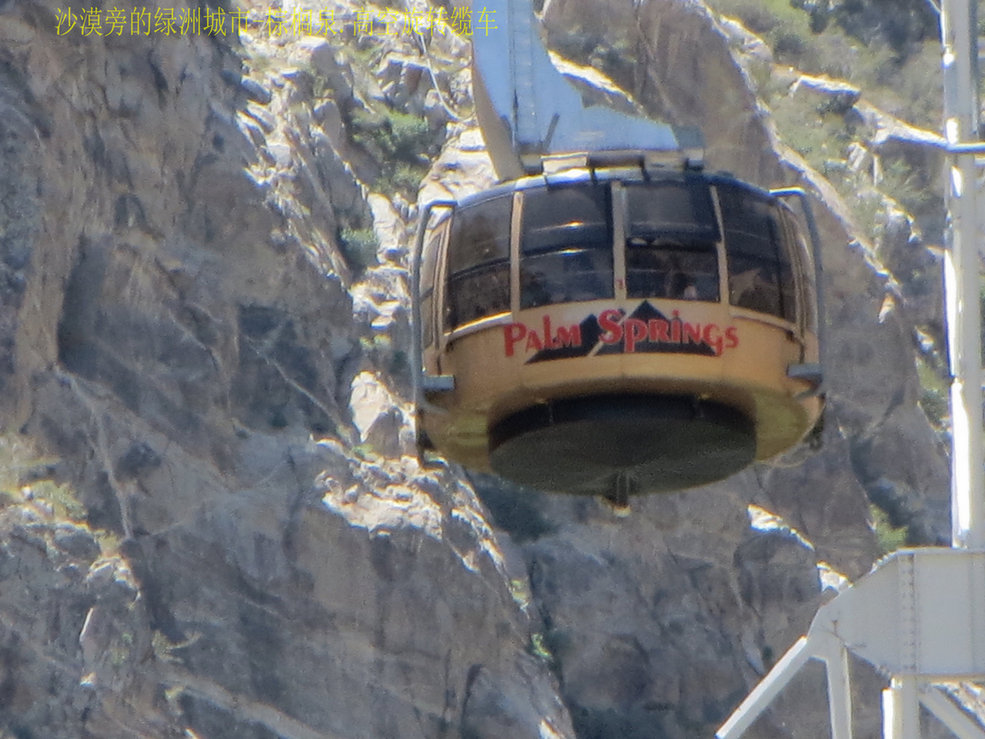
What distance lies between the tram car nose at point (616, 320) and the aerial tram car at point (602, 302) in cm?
1

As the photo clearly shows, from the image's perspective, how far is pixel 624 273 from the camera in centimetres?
1114

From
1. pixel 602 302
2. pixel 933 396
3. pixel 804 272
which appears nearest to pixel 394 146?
pixel 933 396

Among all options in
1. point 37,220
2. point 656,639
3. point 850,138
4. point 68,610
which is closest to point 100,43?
point 37,220

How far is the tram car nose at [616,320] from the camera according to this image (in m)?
11.2

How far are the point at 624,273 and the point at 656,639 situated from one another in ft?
60.6

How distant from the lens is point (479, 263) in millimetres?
11477

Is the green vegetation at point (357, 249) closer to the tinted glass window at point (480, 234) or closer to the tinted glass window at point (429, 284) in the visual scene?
the tinted glass window at point (429, 284)

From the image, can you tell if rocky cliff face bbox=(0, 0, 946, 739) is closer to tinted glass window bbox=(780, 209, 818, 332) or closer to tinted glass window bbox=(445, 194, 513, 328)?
tinted glass window bbox=(445, 194, 513, 328)

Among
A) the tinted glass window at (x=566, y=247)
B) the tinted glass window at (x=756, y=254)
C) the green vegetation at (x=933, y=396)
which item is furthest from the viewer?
the green vegetation at (x=933, y=396)

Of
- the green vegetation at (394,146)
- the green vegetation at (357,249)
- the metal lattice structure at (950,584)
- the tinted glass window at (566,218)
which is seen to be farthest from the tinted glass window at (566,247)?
the green vegetation at (394,146)

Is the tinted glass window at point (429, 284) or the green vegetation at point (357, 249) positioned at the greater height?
the green vegetation at point (357, 249)

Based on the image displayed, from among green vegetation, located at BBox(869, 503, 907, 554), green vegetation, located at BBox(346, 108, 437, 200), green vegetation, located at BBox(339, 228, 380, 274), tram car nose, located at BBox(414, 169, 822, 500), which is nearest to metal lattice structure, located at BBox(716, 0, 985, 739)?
tram car nose, located at BBox(414, 169, 822, 500)

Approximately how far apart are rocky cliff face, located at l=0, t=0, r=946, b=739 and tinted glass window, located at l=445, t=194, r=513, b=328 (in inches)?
447

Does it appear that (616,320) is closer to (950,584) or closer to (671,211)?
(671,211)
